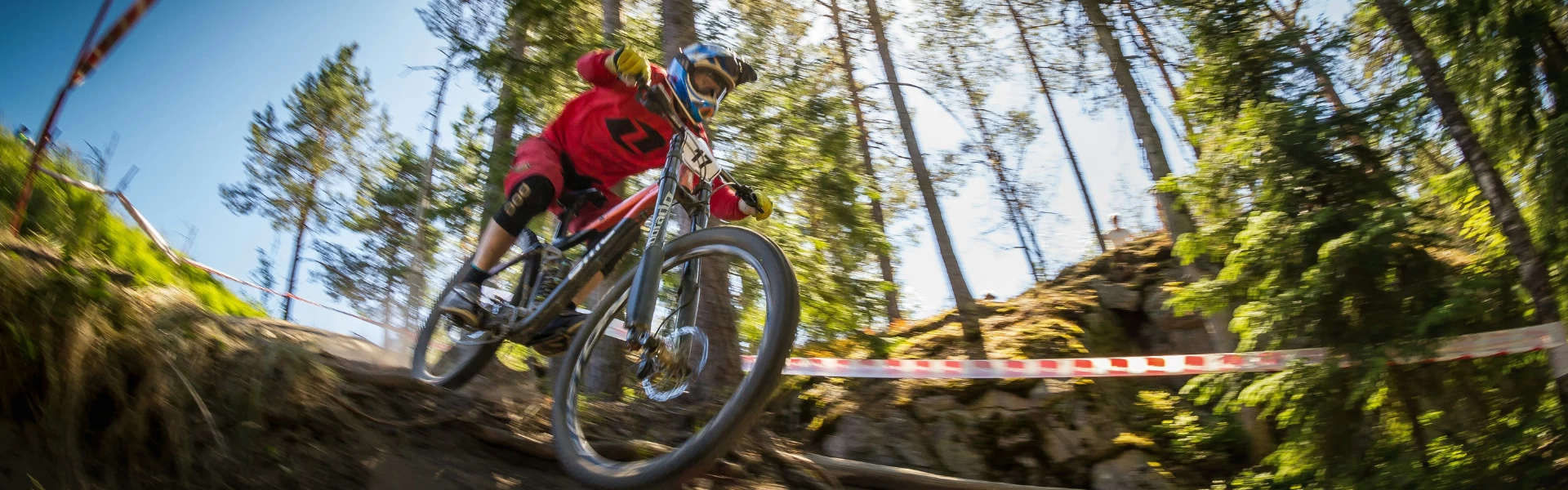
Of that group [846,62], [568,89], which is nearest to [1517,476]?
[568,89]

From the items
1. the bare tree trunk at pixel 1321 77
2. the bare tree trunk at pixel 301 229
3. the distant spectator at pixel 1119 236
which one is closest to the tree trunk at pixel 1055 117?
the distant spectator at pixel 1119 236

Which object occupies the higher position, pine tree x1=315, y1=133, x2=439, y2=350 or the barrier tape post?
pine tree x1=315, y1=133, x2=439, y2=350

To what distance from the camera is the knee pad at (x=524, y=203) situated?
329cm

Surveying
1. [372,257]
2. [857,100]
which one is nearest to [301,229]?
[372,257]

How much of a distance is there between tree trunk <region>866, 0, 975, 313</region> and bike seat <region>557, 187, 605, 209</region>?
7512mm

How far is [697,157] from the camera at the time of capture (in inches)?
110

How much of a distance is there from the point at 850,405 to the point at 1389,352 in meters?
3.35

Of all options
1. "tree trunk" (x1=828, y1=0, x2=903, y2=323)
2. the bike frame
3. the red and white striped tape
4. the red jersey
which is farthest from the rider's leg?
"tree trunk" (x1=828, y1=0, x2=903, y2=323)

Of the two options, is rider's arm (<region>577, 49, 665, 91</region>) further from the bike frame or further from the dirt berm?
the dirt berm

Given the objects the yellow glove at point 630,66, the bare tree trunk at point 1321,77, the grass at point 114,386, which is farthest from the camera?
the bare tree trunk at point 1321,77

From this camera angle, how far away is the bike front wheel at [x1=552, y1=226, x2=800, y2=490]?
2.13m

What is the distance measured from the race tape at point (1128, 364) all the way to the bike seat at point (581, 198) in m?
1.74

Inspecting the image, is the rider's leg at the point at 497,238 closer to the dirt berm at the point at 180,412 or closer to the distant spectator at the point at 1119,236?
the dirt berm at the point at 180,412

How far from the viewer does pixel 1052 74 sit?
12.2 metres
